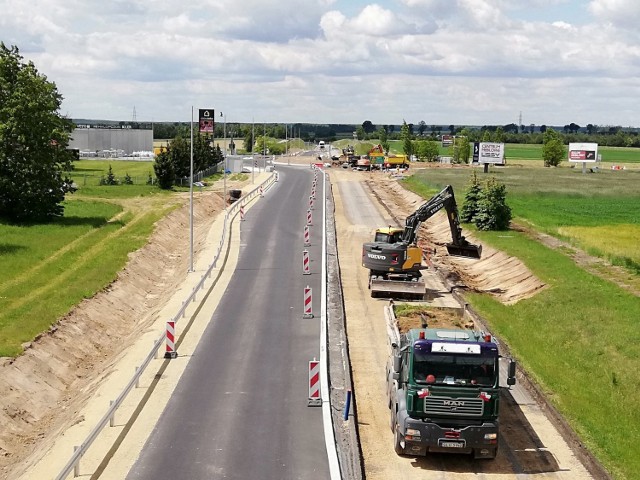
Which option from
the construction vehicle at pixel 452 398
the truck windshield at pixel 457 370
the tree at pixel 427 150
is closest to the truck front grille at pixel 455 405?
the construction vehicle at pixel 452 398

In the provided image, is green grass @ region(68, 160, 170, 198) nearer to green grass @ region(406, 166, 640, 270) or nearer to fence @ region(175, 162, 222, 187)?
fence @ region(175, 162, 222, 187)

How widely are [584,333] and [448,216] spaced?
10.5 metres

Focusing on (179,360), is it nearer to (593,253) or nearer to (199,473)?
(199,473)

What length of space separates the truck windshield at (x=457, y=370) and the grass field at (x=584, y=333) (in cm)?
401

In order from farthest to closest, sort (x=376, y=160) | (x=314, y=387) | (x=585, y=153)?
(x=585, y=153) < (x=376, y=160) < (x=314, y=387)

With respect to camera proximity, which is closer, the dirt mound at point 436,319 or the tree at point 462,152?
the dirt mound at point 436,319

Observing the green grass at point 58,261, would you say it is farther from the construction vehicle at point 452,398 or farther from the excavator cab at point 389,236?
the construction vehicle at point 452,398

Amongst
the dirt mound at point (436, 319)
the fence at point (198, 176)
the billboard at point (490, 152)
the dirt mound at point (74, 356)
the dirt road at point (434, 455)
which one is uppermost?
the billboard at point (490, 152)

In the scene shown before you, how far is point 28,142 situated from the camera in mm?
64500

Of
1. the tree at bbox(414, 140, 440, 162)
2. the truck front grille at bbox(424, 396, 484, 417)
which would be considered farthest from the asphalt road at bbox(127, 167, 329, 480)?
the tree at bbox(414, 140, 440, 162)

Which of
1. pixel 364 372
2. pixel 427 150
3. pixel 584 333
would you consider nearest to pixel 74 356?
pixel 364 372

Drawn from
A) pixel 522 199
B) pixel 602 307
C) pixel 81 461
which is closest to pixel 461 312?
pixel 602 307

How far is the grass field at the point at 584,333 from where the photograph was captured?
23.8m

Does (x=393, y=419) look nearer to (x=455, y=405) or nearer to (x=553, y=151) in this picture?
(x=455, y=405)
